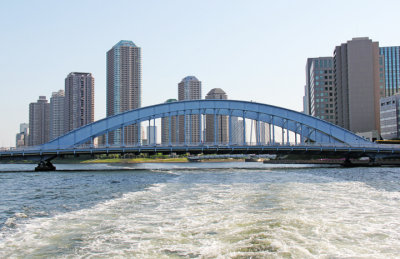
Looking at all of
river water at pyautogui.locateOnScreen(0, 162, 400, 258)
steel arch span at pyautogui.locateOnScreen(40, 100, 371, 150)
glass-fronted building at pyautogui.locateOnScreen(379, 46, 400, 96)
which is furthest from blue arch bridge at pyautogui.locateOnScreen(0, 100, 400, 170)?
glass-fronted building at pyautogui.locateOnScreen(379, 46, 400, 96)

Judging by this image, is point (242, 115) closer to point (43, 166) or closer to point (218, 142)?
point (218, 142)

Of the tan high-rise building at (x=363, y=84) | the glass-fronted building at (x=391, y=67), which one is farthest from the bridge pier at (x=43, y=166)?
the glass-fronted building at (x=391, y=67)

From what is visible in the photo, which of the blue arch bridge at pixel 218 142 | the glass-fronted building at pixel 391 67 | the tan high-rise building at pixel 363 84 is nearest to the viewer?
the blue arch bridge at pixel 218 142

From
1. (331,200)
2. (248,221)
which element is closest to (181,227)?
(248,221)

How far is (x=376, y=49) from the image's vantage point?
446 ft

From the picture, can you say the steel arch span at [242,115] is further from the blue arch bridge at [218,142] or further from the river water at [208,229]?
the river water at [208,229]

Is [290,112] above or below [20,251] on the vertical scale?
above

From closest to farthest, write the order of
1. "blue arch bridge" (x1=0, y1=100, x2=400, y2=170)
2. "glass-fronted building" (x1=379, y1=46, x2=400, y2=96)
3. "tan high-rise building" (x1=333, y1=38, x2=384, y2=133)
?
"blue arch bridge" (x1=0, y1=100, x2=400, y2=170) → "tan high-rise building" (x1=333, y1=38, x2=384, y2=133) → "glass-fronted building" (x1=379, y1=46, x2=400, y2=96)

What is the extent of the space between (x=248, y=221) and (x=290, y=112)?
7169 centimetres

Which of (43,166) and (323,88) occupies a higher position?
(323,88)

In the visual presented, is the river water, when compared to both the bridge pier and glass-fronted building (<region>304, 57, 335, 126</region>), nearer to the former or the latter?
the bridge pier

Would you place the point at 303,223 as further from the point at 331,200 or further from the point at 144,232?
the point at 331,200

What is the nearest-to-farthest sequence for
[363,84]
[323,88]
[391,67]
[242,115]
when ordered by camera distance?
1. [242,115]
2. [363,84]
3. [323,88]
4. [391,67]

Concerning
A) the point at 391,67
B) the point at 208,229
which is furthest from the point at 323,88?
the point at 208,229
